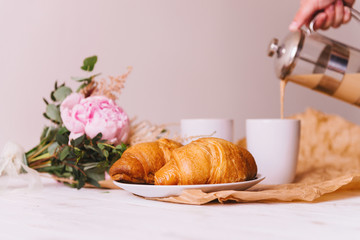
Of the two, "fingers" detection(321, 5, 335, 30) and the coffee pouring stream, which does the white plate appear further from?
"fingers" detection(321, 5, 335, 30)

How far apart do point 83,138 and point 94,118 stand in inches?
1.8

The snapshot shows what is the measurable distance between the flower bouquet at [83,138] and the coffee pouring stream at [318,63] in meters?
0.38

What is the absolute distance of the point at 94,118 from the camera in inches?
30.7

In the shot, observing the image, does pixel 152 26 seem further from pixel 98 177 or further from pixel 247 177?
pixel 247 177

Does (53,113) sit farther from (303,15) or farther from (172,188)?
(303,15)

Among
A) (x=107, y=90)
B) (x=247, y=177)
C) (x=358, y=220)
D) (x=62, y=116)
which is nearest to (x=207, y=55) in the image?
(x=107, y=90)

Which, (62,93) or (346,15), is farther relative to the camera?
(346,15)

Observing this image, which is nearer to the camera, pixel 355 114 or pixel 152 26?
pixel 152 26

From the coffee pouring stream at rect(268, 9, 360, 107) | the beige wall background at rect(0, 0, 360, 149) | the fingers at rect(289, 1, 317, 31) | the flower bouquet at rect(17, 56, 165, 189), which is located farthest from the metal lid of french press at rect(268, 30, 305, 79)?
the beige wall background at rect(0, 0, 360, 149)

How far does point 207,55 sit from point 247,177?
118 cm

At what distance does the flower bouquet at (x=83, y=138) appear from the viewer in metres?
0.77

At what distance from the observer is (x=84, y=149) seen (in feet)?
2.60

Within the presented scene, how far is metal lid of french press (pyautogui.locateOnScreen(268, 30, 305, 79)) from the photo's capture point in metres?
0.98

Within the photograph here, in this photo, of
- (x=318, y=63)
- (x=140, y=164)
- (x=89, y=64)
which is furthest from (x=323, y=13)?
(x=140, y=164)
